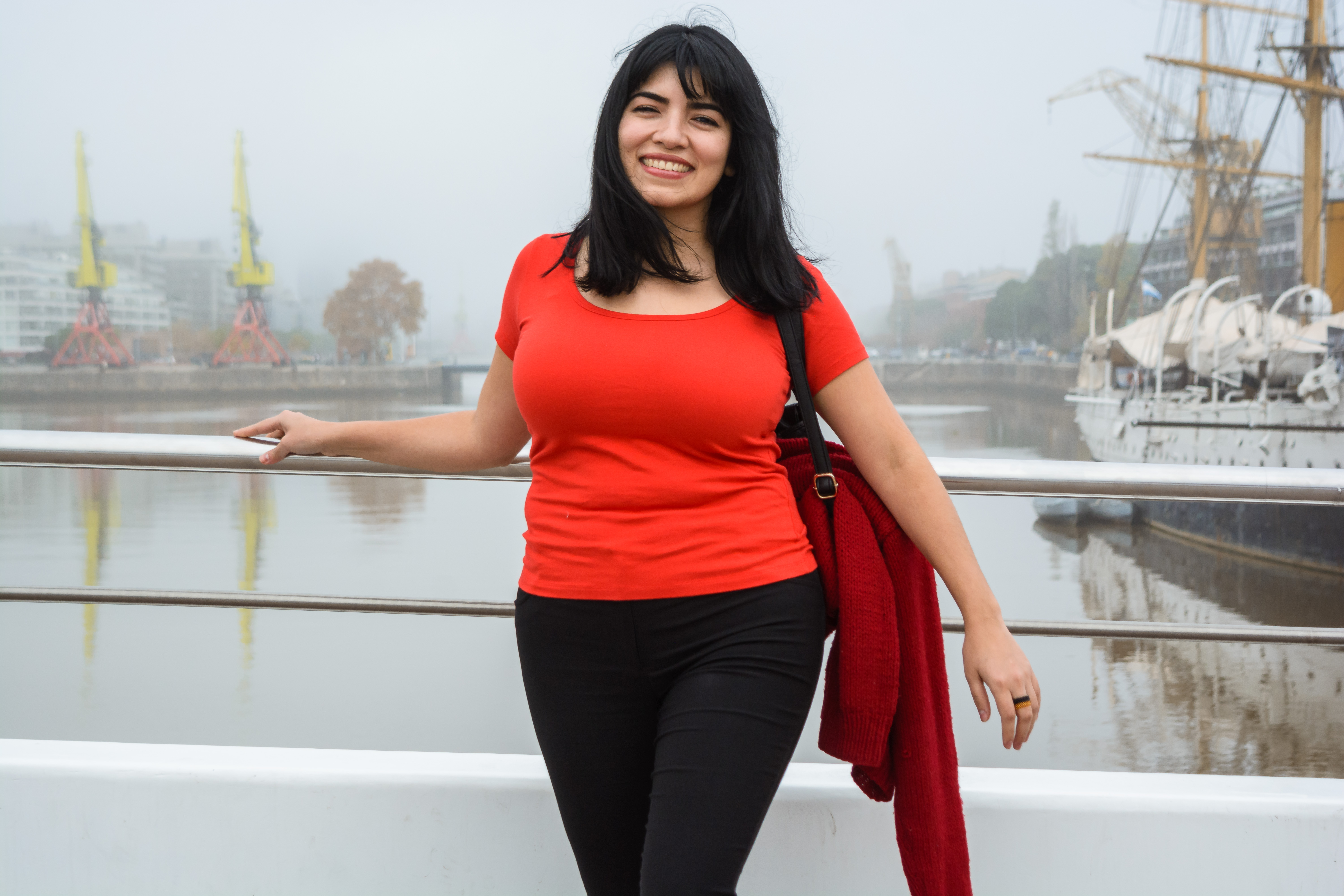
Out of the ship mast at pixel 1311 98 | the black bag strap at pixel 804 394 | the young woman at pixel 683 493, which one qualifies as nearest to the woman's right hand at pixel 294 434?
the young woman at pixel 683 493

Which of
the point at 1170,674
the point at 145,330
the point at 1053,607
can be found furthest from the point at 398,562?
the point at 1170,674

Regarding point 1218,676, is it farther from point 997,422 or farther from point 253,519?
point 253,519

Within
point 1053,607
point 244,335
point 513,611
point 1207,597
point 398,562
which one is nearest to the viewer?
point 513,611

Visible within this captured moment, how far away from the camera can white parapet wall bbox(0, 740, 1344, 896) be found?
4.03 ft

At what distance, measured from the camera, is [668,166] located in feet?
3.05

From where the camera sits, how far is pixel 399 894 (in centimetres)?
128

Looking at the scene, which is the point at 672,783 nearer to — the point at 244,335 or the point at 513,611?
the point at 513,611

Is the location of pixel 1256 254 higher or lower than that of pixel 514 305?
higher

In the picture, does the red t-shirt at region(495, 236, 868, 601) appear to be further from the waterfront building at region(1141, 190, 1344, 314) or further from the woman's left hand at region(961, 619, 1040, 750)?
the waterfront building at region(1141, 190, 1344, 314)

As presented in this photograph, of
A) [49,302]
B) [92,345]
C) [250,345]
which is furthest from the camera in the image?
[250,345]

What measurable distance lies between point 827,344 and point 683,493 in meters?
0.20

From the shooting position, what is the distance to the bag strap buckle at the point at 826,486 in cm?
92

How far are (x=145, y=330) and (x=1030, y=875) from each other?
1698 inches

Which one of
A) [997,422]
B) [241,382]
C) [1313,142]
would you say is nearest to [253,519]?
[241,382]
